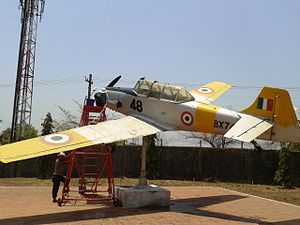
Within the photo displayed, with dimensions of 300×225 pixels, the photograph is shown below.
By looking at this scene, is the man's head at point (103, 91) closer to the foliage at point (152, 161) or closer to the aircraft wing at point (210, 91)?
the aircraft wing at point (210, 91)

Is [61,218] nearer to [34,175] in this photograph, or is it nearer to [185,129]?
[185,129]

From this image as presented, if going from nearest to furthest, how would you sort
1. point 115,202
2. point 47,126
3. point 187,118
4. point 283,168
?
point 115,202, point 187,118, point 283,168, point 47,126

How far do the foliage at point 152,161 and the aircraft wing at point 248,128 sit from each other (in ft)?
41.3

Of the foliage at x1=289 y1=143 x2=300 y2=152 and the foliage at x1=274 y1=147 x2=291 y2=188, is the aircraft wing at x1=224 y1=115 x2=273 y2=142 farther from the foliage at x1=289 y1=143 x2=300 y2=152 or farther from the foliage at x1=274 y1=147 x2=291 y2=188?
the foliage at x1=289 y1=143 x2=300 y2=152

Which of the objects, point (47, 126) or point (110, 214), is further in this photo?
point (47, 126)

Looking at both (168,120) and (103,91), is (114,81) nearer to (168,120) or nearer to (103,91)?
(103,91)

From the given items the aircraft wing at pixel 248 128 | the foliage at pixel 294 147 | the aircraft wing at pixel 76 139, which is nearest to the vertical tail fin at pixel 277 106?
the aircraft wing at pixel 248 128

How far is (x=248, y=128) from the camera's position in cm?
1109

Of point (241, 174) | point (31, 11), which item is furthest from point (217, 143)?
point (31, 11)

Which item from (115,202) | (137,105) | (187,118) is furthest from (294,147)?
(115,202)

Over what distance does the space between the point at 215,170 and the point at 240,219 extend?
1406cm

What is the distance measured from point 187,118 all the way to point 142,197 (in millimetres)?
2993

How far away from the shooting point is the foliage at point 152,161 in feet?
78.4

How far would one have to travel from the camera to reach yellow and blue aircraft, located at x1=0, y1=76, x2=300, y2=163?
10719 mm
